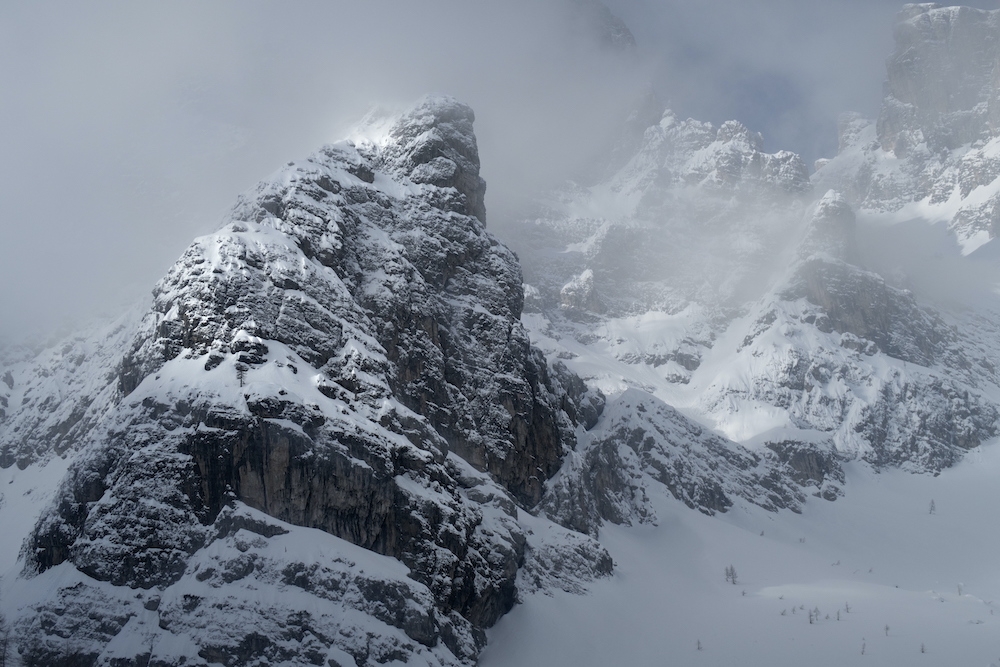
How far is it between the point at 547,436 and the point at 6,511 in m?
67.1

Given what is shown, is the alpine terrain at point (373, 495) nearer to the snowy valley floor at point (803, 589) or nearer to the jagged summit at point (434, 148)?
the jagged summit at point (434, 148)

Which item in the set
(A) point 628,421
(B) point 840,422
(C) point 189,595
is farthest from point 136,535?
(B) point 840,422

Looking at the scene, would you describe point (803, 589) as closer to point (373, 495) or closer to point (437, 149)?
point (373, 495)

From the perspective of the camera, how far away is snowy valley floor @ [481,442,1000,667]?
8031cm

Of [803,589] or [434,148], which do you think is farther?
[803,589]

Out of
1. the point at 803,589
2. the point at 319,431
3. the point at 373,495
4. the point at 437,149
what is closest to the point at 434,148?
the point at 437,149

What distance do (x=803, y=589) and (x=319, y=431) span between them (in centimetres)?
7920

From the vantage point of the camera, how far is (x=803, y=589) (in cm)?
11450

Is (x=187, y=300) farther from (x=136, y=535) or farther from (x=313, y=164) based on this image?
(x=313, y=164)

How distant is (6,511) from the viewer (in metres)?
102

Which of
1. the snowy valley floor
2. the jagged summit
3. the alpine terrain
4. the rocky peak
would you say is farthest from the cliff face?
the snowy valley floor

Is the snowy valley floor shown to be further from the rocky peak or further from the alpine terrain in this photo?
the rocky peak

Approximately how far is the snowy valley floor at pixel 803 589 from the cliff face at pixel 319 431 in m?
9.67

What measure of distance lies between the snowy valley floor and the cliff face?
Answer: 9672mm
